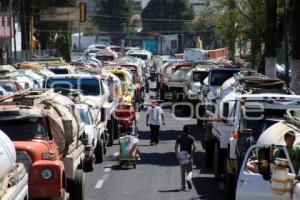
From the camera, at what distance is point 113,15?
149 metres

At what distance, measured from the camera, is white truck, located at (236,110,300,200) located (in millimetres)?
10922

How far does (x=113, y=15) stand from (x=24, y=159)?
445 ft

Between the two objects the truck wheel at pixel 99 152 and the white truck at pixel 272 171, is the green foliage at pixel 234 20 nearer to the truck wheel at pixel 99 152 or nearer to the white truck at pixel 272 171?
the truck wheel at pixel 99 152

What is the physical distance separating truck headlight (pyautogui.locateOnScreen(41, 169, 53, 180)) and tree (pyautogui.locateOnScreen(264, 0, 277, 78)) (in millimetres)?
24386

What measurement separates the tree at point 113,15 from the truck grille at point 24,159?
440 ft

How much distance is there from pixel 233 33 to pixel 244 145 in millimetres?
39817

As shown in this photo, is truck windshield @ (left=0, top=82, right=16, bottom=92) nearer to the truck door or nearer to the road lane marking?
the road lane marking

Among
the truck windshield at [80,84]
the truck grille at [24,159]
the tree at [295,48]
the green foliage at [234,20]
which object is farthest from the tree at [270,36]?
the truck grille at [24,159]

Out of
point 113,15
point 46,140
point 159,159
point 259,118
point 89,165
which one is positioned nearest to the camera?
point 46,140

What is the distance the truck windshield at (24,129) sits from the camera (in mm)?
15609

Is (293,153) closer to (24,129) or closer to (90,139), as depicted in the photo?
(24,129)

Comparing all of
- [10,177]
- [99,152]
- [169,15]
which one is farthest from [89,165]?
[169,15]

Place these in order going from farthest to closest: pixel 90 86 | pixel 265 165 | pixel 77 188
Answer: pixel 90 86 < pixel 77 188 < pixel 265 165

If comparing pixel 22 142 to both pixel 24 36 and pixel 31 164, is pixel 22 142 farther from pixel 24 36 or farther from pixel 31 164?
pixel 24 36
